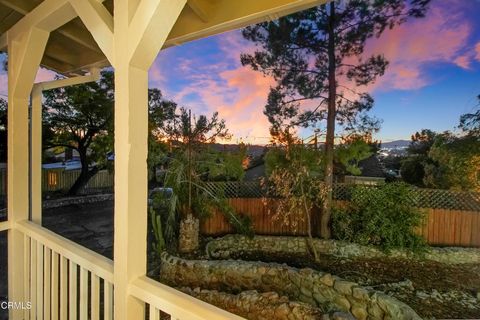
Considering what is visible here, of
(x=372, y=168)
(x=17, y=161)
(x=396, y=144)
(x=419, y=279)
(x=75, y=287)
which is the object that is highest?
(x=396, y=144)

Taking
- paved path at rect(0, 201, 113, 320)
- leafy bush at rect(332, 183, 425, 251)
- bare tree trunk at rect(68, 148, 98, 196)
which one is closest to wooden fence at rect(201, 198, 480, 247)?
leafy bush at rect(332, 183, 425, 251)

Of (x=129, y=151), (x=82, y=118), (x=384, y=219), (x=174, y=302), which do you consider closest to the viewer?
(x=174, y=302)

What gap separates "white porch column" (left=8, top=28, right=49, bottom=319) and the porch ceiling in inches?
8.0

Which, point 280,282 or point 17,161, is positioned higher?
point 17,161

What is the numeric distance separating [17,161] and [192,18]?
1687 millimetres

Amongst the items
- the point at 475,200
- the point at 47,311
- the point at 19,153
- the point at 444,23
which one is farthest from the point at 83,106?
the point at 475,200

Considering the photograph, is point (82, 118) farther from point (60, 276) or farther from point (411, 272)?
point (411, 272)

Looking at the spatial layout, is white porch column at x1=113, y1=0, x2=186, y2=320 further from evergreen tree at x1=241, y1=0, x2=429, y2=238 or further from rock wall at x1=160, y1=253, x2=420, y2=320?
evergreen tree at x1=241, y1=0, x2=429, y2=238

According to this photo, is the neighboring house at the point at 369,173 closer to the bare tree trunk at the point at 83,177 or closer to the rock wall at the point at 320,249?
the rock wall at the point at 320,249

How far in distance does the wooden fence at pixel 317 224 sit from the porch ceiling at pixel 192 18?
15.5 ft

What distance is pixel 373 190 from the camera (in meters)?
6.15

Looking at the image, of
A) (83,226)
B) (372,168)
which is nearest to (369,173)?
(372,168)

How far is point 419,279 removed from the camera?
16.9ft

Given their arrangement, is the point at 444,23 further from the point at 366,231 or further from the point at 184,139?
the point at 184,139
